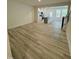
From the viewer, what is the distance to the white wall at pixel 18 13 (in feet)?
22.4

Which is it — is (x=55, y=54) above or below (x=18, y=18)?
below

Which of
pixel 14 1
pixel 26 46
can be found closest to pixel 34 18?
pixel 14 1

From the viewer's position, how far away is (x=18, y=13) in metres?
7.80

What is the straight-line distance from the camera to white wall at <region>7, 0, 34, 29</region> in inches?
269

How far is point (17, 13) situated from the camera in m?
7.66

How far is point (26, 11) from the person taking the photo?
9.08 meters

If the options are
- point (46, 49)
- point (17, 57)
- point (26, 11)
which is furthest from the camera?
point (26, 11)
